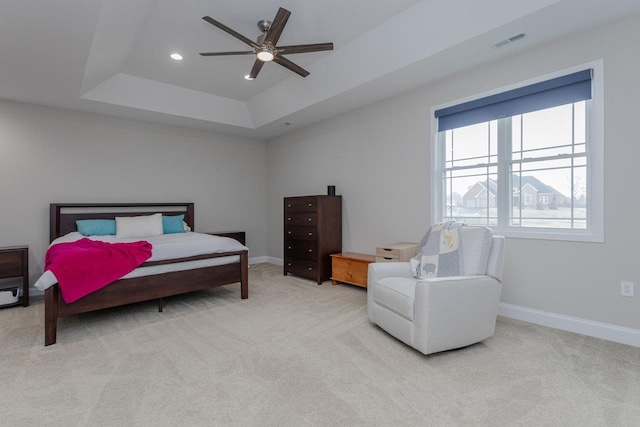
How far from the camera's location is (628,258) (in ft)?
8.20

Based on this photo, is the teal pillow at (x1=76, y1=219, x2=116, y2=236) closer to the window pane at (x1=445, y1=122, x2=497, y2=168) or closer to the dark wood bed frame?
the dark wood bed frame

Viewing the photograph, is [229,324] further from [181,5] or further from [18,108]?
[18,108]

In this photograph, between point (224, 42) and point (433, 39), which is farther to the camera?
point (224, 42)

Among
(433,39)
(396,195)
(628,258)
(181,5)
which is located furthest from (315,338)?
(181,5)

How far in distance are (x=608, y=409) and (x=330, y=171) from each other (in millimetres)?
4153

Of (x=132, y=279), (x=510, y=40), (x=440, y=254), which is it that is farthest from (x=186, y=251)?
(x=510, y=40)

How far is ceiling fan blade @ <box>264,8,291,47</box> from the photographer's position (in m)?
2.33

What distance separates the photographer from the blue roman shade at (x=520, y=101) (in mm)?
2723

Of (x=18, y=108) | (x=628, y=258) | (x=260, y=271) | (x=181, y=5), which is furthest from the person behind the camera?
(x=260, y=271)

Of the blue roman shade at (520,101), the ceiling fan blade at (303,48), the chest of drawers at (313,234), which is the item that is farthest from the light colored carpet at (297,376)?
the ceiling fan blade at (303,48)

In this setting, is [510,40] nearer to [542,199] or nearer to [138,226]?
[542,199]

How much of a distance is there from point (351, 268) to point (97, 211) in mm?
3913

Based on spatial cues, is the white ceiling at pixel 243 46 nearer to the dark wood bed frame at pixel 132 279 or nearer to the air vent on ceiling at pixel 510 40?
the air vent on ceiling at pixel 510 40

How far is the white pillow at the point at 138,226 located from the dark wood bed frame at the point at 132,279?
445mm
